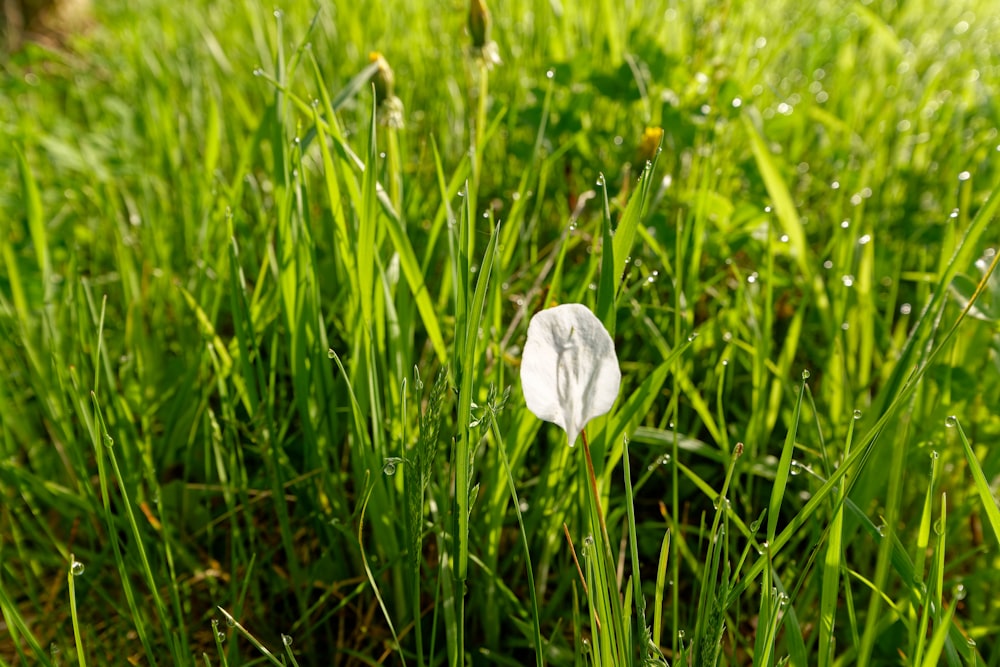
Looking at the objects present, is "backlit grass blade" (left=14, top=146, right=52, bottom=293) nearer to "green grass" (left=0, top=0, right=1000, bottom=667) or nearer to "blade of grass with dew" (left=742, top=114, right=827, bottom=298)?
"green grass" (left=0, top=0, right=1000, bottom=667)

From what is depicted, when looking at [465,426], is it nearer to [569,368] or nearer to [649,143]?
[569,368]

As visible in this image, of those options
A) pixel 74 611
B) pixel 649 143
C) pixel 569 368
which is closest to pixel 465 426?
pixel 569 368

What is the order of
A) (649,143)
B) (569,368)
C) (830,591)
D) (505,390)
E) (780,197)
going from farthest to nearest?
(780,197) → (649,143) → (505,390) → (830,591) → (569,368)

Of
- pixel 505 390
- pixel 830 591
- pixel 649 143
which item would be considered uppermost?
pixel 649 143

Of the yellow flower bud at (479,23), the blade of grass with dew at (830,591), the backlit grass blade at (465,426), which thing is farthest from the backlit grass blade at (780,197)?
the backlit grass blade at (465,426)

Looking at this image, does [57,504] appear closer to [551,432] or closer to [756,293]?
[551,432]

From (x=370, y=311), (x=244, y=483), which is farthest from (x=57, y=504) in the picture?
(x=370, y=311)

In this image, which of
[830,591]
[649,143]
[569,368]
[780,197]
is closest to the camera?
[569,368]
